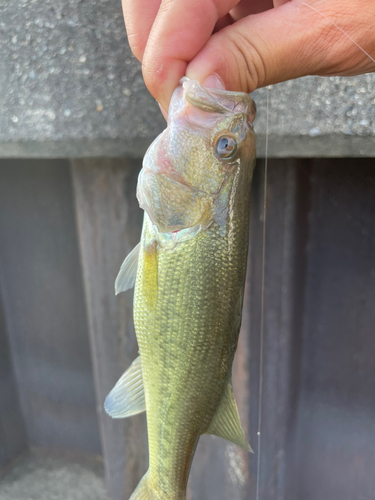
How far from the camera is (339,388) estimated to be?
157 centimetres

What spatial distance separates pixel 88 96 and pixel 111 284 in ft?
2.35

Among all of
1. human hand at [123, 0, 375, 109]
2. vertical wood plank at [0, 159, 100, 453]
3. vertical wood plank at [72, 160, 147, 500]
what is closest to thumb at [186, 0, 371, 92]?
human hand at [123, 0, 375, 109]

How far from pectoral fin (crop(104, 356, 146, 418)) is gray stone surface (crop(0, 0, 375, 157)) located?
0.74m

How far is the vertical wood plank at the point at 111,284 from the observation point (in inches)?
52.8

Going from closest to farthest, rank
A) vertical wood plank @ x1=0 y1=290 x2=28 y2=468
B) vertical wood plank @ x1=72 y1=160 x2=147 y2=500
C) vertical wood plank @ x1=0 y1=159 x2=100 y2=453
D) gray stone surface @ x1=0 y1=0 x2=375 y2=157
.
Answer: gray stone surface @ x1=0 y1=0 x2=375 y2=157, vertical wood plank @ x1=72 y1=160 x2=147 y2=500, vertical wood plank @ x1=0 y1=159 x2=100 y2=453, vertical wood plank @ x1=0 y1=290 x2=28 y2=468

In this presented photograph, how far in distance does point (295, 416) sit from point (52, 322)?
1271 mm

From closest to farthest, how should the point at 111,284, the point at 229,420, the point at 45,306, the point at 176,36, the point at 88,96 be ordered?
the point at 176,36 < the point at 229,420 < the point at 88,96 < the point at 111,284 < the point at 45,306

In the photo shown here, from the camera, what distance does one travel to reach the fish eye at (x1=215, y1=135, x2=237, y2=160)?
2.69ft

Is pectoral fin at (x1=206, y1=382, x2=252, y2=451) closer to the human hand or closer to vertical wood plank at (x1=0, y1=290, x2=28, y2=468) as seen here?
the human hand

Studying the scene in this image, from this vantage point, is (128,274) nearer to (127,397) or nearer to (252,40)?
(127,397)

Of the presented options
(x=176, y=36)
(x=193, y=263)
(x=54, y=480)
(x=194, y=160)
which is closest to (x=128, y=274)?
(x=193, y=263)

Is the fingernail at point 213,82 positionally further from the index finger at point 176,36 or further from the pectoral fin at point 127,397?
the pectoral fin at point 127,397

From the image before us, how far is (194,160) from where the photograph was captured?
0.83 metres

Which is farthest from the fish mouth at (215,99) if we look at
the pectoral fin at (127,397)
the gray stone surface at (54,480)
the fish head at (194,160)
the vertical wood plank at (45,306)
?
the gray stone surface at (54,480)
